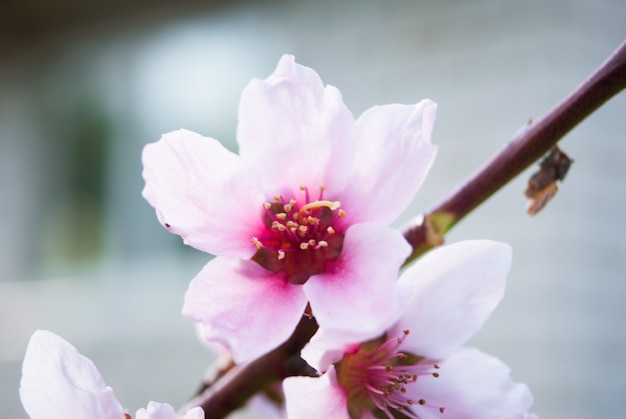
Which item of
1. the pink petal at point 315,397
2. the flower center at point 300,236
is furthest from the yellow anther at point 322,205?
the pink petal at point 315,397

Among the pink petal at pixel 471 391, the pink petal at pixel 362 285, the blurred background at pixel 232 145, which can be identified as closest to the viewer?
the pink petal at pixel 362 285

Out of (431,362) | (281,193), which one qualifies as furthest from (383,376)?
(281,193)

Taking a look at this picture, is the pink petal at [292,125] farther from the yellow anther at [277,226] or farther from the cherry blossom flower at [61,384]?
the cherry blossom flower at [61,384]

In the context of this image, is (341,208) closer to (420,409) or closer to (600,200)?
(420,409)

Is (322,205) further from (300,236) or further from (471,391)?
(471,391)

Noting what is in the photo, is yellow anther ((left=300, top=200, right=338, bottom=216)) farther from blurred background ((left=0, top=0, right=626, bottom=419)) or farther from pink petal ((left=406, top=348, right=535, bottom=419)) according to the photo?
blurred background ((left=0, top=0, right=626, bottom=419))

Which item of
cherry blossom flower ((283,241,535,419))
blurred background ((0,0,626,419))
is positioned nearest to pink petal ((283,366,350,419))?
cherry blossom flower ((283,241,535,419))

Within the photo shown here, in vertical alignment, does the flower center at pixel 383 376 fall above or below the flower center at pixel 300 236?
below
